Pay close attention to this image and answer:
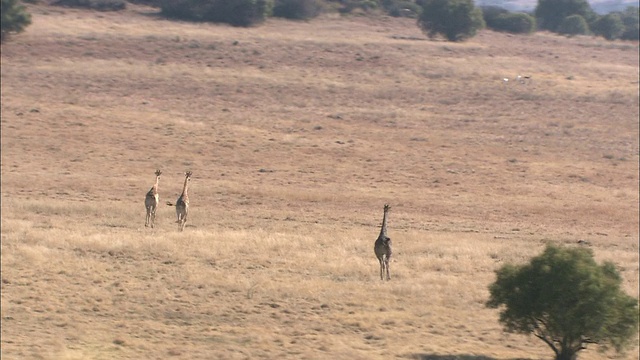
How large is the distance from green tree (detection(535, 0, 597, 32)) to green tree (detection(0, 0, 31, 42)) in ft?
243

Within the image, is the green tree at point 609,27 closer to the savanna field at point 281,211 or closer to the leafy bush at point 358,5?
the leafy bush at point 358,5

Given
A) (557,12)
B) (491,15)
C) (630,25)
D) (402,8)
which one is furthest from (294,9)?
(630,25)

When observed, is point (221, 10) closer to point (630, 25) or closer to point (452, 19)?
point (452, 19)

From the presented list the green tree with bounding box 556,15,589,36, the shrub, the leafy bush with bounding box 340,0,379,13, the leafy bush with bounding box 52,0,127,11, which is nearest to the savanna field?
the leafy bush with bounding box 52,0,127,11

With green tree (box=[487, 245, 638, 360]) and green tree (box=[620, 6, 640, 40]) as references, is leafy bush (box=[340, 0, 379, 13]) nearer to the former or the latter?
green tree (box=[620, 6, 640, 40])

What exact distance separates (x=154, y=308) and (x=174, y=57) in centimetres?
5509

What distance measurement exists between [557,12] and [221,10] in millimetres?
54467

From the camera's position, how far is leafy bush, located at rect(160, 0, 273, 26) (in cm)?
10050

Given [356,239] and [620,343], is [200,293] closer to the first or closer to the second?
[356,239]

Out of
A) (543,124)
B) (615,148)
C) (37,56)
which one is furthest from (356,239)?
(37,56)

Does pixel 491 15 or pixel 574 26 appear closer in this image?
pixel 491 15

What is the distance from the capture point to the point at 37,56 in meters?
79.1

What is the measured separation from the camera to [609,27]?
128 metres

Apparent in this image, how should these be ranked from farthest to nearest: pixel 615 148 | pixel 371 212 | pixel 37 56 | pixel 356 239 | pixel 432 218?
pixel 37 56 → pixel 615 148 → pixel 432 218 → pixel 371 212 → pixel 356 239
